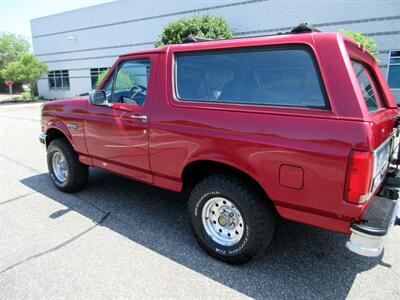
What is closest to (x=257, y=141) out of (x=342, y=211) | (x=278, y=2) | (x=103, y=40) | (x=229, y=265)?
(x=342, y=211)

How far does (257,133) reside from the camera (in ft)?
8.18

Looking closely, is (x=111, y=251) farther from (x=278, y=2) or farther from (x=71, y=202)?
(x=278, y=2)

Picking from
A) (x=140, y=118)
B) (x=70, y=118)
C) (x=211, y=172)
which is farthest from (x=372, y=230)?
(x=70, y=118)

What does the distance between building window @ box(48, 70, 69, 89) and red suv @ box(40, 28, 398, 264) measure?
28.1m

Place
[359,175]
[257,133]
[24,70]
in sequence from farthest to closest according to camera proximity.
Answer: [24,70], [257,133], [359,175]

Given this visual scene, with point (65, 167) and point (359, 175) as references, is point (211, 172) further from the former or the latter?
point (65, 167)

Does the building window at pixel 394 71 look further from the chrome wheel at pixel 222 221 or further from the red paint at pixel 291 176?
the red paint at pixel 291 176

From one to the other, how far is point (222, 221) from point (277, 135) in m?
1.07

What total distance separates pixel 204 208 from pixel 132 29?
23223 mm

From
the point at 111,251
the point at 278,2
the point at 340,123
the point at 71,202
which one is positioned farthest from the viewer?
the point at 278,2

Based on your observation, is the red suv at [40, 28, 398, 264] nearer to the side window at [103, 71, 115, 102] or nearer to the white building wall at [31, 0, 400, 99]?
the side window at [103, 71, 115, 102]

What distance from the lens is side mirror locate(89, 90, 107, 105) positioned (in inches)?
145

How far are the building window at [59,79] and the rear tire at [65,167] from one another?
2688 centimetres

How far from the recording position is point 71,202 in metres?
4.33
